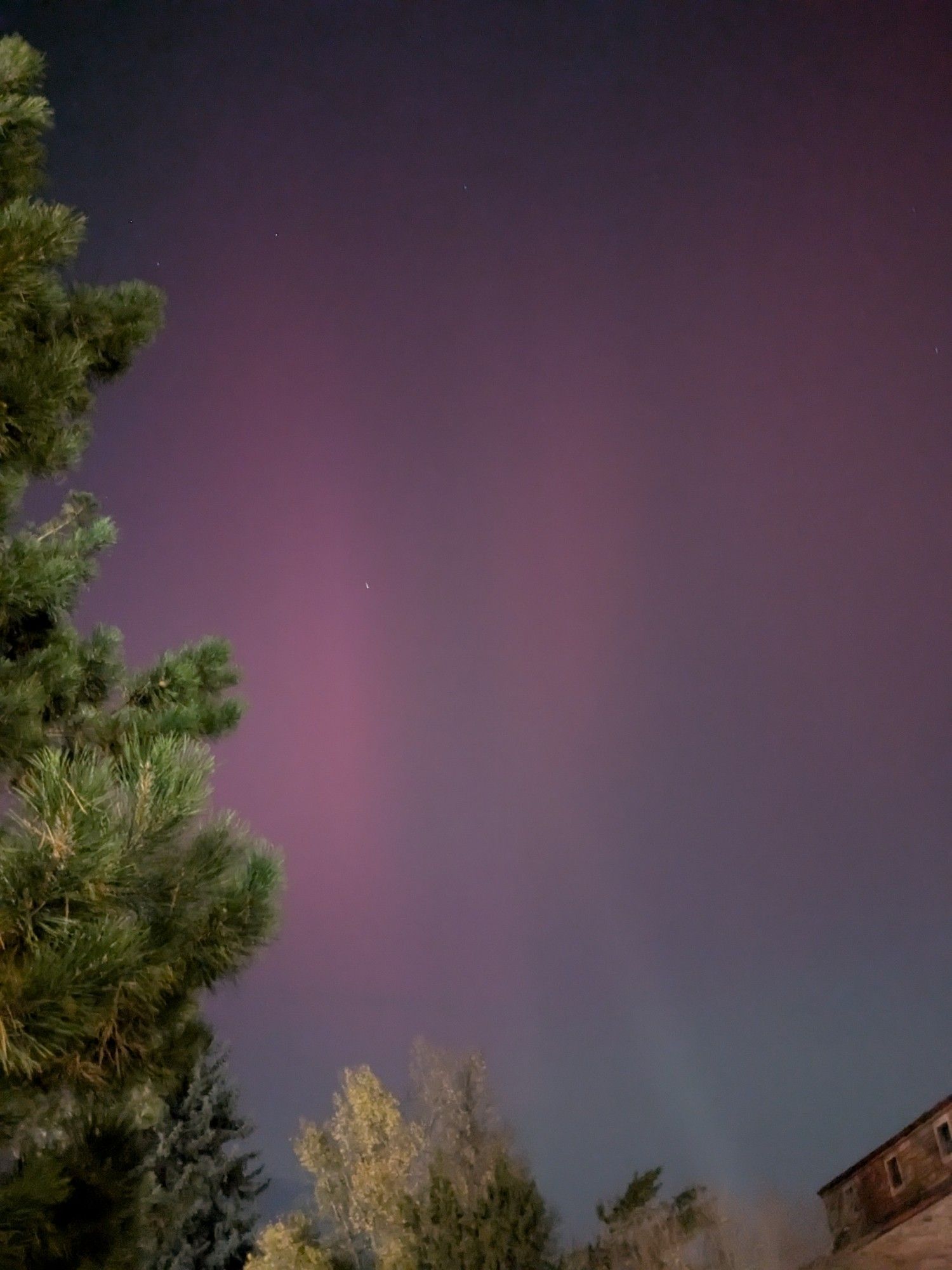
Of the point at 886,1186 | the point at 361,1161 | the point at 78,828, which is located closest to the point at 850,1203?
the point at 886,1186

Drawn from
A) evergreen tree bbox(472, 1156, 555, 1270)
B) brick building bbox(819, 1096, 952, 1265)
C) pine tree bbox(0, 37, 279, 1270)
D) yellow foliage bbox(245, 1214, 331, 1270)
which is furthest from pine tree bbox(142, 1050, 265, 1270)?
pine tree bbox(0, 37, 279, 1270)

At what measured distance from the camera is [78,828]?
235 centimetres

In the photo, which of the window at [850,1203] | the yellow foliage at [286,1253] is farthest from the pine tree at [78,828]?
the window at [850,1203]

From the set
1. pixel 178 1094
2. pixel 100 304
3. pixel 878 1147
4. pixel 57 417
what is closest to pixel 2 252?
pixel 57 417

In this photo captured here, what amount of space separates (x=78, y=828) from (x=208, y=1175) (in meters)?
16.9

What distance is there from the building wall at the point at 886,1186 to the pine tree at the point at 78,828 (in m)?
16.4

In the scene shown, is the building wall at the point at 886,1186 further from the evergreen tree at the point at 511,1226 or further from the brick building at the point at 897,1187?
the evergreen tree at the point at 511,1226

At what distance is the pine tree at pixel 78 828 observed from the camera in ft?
8.19

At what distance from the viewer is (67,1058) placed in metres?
3.12

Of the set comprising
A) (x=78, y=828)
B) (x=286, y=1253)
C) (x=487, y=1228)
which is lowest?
(x=487, y=1228)

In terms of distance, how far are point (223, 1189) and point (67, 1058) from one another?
1623 centimetres

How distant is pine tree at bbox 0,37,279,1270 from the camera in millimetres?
2496

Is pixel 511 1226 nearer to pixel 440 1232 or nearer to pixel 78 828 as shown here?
pixel 440 1232

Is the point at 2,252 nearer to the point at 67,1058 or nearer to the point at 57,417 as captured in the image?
the point at 57,417
